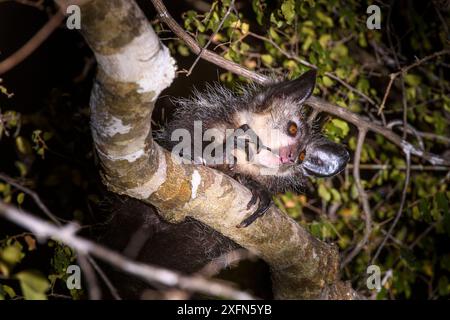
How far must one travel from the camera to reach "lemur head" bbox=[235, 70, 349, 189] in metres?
2.80

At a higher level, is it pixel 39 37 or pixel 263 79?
pixel 39 37

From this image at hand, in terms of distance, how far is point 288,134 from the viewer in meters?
2.97

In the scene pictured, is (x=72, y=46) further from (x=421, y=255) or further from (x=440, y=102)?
(x=421, y=255)

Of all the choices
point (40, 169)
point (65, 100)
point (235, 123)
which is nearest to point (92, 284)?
point (235, 123)

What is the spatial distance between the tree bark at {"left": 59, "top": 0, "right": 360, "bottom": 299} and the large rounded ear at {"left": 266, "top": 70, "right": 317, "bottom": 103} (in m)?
0.87

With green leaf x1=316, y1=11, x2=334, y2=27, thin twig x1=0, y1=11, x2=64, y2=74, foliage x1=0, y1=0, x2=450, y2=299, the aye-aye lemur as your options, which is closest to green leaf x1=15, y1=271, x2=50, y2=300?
thin twig x1=0, y1=11, x2=64, y2=74

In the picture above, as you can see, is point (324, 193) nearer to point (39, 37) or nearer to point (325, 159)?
point (325, 159)

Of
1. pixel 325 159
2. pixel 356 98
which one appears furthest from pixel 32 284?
pixel 356 98

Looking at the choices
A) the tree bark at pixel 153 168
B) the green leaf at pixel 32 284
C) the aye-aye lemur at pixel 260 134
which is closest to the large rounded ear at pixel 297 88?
the aye-aye lemur at pixel 260 134

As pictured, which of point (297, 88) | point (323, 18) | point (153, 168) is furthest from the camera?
point (323, 18)

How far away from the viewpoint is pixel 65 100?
4.52 metres

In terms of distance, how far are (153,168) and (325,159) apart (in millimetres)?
1795

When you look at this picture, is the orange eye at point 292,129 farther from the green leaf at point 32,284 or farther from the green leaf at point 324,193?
the green leaf at point 32,284

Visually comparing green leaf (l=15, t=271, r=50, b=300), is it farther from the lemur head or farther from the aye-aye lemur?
the lemur head
